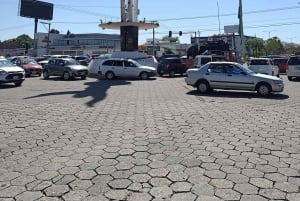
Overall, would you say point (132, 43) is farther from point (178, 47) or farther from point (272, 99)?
point (178, 47)

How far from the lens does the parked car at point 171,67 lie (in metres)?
29.4

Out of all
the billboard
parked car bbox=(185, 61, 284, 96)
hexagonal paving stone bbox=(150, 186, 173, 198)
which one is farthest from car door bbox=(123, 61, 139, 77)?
the billboard

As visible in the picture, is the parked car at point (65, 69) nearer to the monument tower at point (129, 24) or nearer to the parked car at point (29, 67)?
the parked car at point (29, 67)

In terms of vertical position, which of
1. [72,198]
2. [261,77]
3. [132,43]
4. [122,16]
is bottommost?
[72,198]

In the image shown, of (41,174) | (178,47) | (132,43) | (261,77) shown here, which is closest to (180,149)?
(41,174)

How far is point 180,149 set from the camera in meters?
6.35

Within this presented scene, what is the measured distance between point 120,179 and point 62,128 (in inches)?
145

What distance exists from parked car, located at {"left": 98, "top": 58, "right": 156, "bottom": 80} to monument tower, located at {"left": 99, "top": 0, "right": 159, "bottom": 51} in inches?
369

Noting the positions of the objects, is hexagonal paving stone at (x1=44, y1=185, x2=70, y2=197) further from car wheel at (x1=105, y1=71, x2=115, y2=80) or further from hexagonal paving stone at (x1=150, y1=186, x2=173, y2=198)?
car wheel at (x1=105, y1=71, x2=115, y2=80)

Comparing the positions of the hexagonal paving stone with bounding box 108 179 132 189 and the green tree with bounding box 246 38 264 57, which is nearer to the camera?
the hexagonal paving stone with bounding box 108 179 132 189

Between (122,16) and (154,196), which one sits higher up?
(122,16)

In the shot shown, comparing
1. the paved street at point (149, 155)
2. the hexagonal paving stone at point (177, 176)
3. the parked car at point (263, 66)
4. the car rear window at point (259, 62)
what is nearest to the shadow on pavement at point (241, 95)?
the paved street at point (149, 155)

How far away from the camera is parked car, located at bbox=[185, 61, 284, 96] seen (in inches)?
596

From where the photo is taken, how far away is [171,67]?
2945 cm
